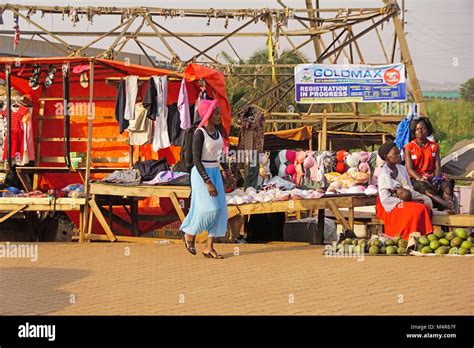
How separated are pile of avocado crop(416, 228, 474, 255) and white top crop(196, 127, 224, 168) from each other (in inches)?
104

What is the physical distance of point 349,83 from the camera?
1614 cm

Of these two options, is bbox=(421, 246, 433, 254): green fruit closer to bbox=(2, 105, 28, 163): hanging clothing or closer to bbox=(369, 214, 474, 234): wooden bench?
bbox=(369, 214, 474, 234): wooden bench

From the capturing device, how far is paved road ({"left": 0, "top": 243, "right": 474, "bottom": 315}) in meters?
7.38

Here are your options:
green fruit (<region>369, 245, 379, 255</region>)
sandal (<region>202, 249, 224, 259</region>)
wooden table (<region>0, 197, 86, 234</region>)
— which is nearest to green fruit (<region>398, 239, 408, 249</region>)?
green fruit (<region>369, 245, 379, 255</region>)

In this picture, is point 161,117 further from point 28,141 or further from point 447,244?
point 447,244

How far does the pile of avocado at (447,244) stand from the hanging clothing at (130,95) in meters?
4.81

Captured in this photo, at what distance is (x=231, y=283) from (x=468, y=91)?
147 ft

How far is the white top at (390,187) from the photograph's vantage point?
11.1 m

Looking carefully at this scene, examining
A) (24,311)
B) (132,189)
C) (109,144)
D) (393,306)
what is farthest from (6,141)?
(393,306)

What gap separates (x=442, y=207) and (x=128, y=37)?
7.11 m

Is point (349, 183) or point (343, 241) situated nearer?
point (343, 241)

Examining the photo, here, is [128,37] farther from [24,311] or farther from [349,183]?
[24,311]

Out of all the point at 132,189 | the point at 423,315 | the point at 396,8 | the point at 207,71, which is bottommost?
the point at 423,315

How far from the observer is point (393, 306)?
7418mm
